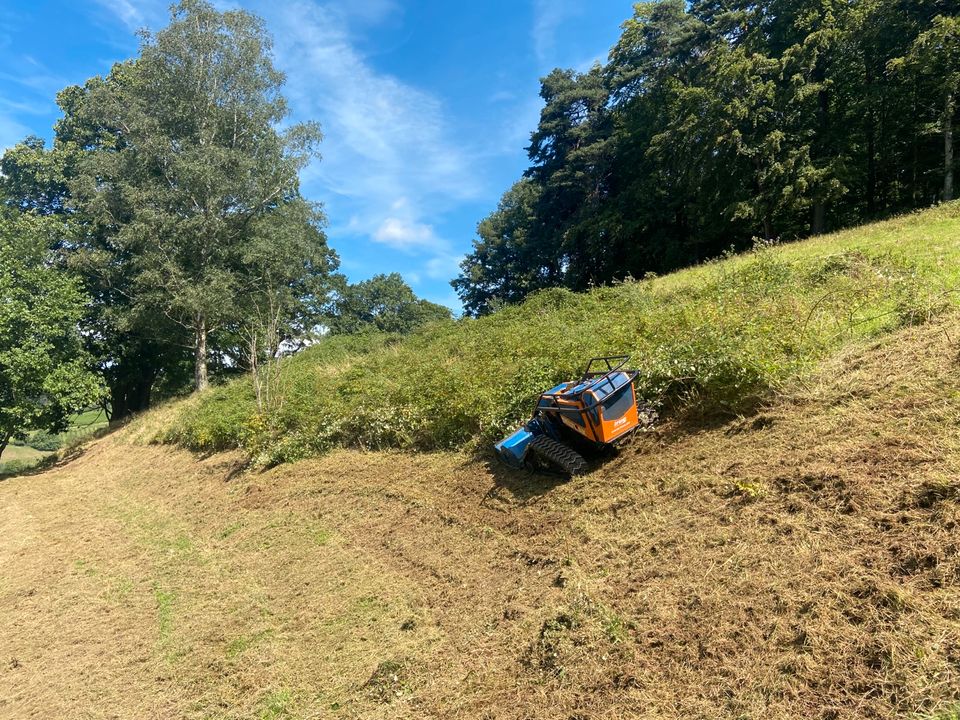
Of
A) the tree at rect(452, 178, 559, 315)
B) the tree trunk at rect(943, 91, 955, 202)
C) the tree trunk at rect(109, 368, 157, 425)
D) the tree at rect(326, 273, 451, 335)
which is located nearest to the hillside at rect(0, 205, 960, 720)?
the tree trunk at rect(943, 91, 955, 202)

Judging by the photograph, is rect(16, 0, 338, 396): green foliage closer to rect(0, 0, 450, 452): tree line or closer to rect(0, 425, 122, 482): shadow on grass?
rect(0, 0, 450, 452): tree line

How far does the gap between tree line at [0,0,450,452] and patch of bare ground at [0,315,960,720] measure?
482 inches

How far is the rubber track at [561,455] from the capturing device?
5153mm

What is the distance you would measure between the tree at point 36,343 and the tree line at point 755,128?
21.8 metres

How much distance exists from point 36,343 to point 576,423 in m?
18.9

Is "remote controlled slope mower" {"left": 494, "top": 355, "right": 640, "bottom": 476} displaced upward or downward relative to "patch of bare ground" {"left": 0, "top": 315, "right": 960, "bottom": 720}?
upward

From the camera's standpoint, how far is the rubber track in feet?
16.9

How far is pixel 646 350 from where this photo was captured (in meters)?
6.00

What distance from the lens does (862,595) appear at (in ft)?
8.73

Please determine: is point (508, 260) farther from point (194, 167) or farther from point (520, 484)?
point (520, 484)

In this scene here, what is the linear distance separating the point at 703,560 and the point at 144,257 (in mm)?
21057

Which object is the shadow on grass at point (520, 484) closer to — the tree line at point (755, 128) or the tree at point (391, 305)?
the tree line at point (755, 128)

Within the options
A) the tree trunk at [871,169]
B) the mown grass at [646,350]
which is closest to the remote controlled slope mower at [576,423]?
the mown grass at [646,350]

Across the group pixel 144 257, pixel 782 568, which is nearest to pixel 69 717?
pixel 782 568
